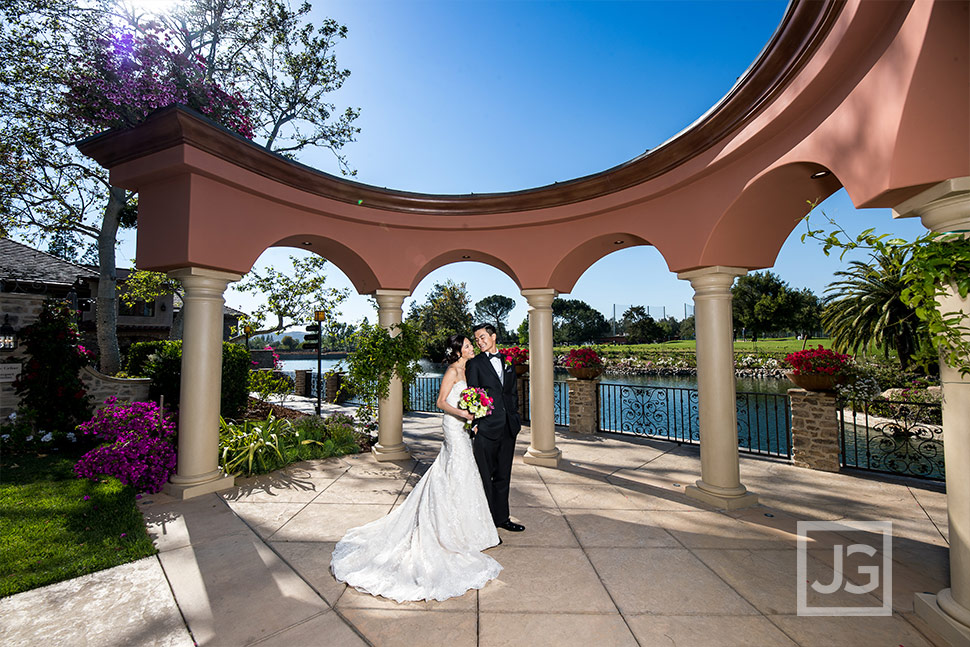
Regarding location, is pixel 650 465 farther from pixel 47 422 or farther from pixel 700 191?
pixel 47 422

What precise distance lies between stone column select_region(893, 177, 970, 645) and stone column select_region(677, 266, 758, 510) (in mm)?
2088

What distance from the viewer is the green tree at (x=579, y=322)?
64.3m

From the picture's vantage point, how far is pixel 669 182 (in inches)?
187

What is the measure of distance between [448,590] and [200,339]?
13.7 feet

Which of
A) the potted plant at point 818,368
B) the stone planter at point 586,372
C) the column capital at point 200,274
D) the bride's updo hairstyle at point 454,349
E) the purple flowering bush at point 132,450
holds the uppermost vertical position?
the column capital at point 200,274

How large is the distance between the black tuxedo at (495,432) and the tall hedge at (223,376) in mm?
7544

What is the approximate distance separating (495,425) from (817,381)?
17.3 ft

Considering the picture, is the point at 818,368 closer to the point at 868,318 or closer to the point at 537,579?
the point at 537,579

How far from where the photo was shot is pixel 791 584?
9.87 feet

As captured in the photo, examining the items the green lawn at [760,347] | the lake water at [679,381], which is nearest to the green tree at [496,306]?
the green lawn at [760,347]

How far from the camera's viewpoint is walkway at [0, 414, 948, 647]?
8.18 ft

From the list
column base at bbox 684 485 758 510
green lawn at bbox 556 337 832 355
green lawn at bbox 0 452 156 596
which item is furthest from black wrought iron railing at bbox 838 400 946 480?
green lawn at bbox 556 337 832 355

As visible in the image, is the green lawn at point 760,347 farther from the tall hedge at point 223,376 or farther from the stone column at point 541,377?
the tall hedge at point 223,376

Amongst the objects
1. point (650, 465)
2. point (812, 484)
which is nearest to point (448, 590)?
point (650, 465)
